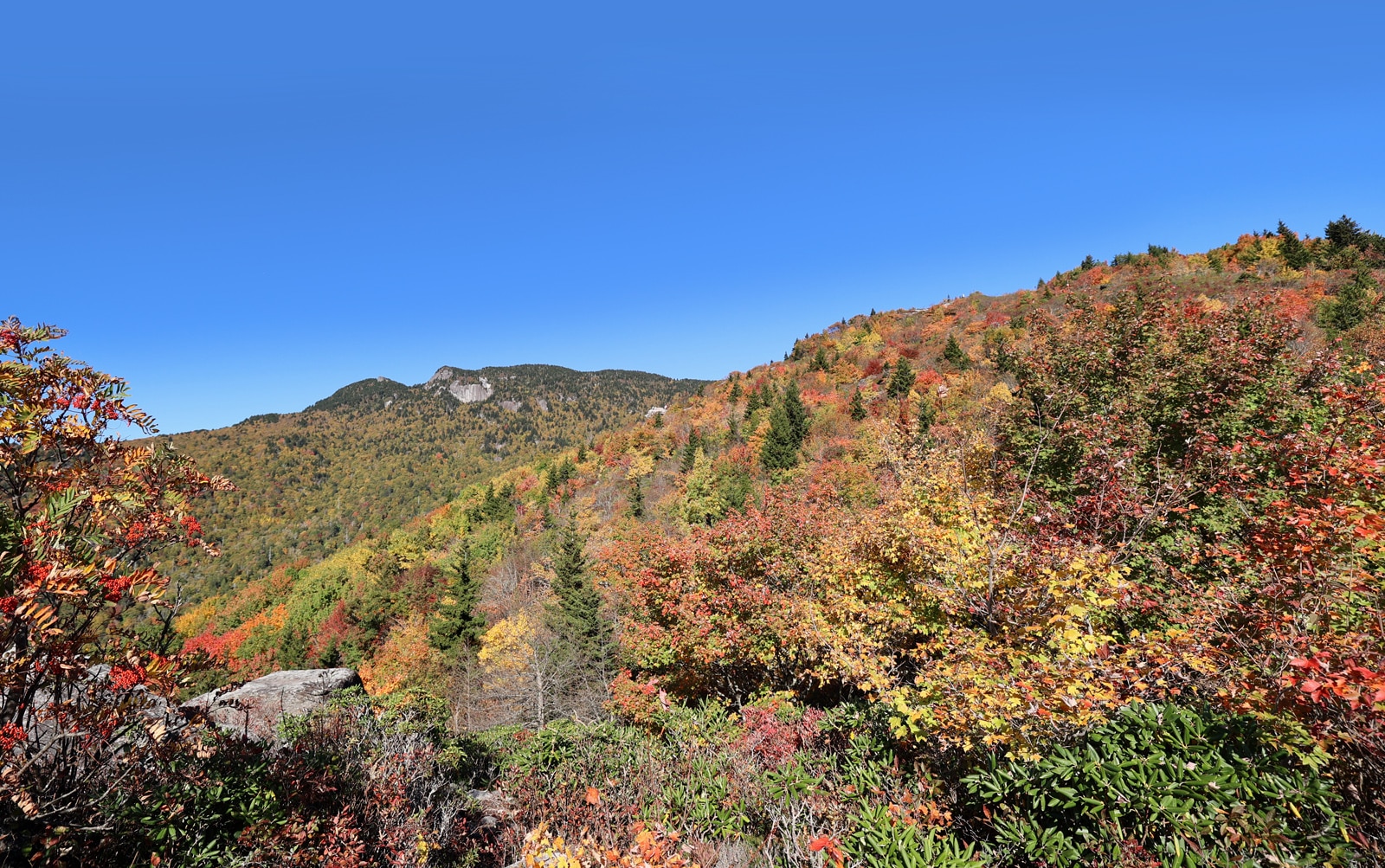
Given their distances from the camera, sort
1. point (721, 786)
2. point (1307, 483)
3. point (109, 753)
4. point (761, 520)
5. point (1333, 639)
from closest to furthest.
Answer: point (109, 753) < point (1333, 639) < point (721, 786) < point (1307, 483) < point (761, 520)

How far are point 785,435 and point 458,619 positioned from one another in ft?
91.4

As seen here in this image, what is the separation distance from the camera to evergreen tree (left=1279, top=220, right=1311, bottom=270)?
46594 millimetres

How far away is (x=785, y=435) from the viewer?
45781 millimetres

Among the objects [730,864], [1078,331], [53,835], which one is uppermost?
[1078,331]

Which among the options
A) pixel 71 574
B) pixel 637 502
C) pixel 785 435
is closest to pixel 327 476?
pixel 637 502

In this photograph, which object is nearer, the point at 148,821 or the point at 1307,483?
the point at 148,821

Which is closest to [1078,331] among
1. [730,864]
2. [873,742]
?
[873,742]

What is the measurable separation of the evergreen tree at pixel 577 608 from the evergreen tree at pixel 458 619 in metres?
5.76

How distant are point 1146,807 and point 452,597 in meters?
33.9

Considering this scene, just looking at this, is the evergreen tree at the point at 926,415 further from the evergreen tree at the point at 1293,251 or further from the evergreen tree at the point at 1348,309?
the evergreen tree at the point at 1293,251

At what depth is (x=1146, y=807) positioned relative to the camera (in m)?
4.53

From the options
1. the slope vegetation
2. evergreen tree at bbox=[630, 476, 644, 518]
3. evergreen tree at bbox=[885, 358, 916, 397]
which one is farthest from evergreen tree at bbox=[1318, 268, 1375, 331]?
evergreen tree at bbox=[630, 476, 644, 518]

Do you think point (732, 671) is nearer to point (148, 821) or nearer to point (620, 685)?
point (620, 685)

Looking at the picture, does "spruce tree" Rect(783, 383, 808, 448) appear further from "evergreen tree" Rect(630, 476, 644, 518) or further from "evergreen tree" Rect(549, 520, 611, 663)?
"evergreen tree" Rect(549, 520, 611, 663)
